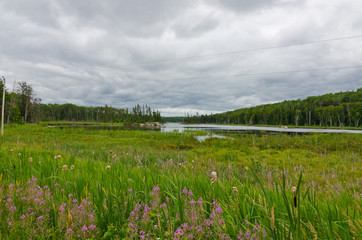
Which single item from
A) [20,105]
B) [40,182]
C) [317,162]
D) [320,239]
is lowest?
[317,162]

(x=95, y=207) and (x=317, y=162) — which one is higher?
(x=95, y=207)

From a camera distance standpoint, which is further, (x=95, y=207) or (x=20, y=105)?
(x=20, y=105)

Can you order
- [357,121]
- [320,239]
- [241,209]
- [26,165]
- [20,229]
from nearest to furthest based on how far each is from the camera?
1. [320,239]
2. [20,229]
3. [241,209]
4. [26,165]
5. [357,121]

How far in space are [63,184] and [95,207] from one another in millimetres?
1555

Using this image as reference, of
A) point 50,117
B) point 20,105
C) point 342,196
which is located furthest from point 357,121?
point 50,117

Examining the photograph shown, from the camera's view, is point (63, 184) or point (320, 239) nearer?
point (320, 239)

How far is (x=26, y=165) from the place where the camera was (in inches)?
195

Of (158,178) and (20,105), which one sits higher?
(20,105)

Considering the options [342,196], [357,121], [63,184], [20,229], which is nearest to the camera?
[20,229]

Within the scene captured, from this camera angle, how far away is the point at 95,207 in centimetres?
243

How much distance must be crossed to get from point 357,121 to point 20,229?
149304 millimetres

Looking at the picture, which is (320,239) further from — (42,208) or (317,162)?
(317,162)

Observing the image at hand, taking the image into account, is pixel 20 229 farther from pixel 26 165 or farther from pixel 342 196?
pixel 342 196

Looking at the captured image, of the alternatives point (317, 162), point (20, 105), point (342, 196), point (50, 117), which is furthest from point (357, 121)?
point (50, 117)
